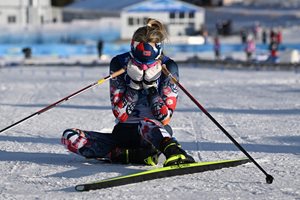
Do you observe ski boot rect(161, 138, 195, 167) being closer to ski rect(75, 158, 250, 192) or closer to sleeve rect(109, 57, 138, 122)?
ski rect(75, 158, 250, 192)

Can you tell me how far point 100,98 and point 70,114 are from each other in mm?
3521

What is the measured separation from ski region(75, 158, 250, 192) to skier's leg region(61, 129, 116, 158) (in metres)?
0.90

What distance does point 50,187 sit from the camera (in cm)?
586

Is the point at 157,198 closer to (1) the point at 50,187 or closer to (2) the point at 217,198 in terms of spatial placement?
(2) the point at 217,198

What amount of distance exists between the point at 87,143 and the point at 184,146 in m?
1.54

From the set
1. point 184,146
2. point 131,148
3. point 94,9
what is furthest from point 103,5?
point 131,148

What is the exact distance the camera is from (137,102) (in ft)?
22.9

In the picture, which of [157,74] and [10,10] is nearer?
[157,74]

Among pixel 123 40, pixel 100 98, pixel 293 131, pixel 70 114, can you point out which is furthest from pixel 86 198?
pixel 123 40

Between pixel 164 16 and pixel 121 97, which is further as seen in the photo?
pixel 164 16

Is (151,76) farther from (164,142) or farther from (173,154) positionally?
(173,154)

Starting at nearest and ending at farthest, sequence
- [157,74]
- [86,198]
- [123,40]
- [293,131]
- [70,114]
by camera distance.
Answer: [86,198] < [157,74] < [293,131] < [70,114] < [123,40]

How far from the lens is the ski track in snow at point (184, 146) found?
5.69 metres

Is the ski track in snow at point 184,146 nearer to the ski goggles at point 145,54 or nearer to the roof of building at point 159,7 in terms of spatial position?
the ski goggles at point 145,54
